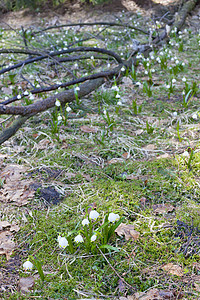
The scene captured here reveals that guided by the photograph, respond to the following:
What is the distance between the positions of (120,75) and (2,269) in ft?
12.4

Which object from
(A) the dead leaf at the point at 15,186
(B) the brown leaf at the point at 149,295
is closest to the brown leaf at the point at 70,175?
(A) the dead leaf at the point at 15,186

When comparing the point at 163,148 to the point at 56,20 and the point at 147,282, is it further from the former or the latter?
the point at 56,20

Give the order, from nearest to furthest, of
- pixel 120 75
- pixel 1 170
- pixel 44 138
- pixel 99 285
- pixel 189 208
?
pixel 99 285, pixel 189 208, pixel 1 170, pixel 44 138, pixel 120 75

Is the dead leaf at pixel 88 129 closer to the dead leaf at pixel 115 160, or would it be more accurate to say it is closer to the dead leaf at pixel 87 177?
the dead leaf at pixel 115 160

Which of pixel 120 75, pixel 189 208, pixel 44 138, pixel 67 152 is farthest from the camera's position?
pixel 120 75

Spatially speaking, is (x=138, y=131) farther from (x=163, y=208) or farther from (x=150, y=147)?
(x=163, y=208)

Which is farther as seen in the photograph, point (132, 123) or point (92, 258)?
point (132, 123)

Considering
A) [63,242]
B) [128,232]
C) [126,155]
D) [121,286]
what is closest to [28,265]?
[63,242]

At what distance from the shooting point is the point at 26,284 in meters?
1.74

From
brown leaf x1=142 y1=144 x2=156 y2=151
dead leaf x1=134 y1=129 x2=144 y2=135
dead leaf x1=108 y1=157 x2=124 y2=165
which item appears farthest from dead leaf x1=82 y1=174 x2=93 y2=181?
dead leaf x1=134 y1=129 x2=144 y2=135

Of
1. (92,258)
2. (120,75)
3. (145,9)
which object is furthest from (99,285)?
(145,9)

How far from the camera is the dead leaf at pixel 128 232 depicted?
1.98 m

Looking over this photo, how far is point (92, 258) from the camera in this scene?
1868 millimetres

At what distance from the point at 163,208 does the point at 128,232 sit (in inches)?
15.7
